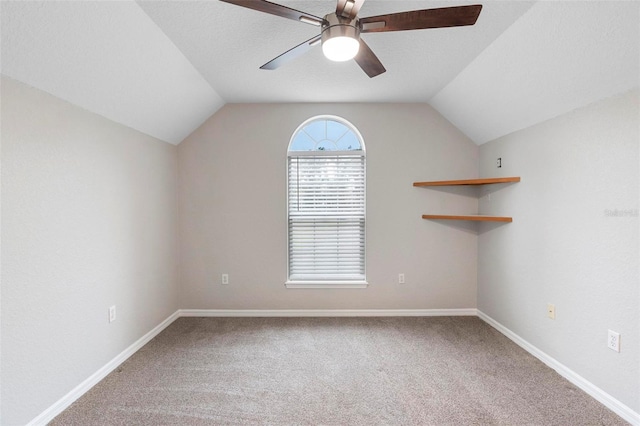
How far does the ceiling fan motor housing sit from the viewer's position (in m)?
1.46

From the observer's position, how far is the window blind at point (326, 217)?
3477mm

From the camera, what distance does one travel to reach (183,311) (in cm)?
345

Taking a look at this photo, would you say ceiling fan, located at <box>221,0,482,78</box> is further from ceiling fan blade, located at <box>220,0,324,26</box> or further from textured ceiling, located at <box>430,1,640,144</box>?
textured ceiling, located at <box>430,1,640,144</box>

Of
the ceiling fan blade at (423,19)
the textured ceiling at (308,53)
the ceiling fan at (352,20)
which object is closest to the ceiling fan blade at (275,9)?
the ceiling fan at (352,20)

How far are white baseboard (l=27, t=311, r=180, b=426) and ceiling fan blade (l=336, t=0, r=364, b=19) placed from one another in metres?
2.79

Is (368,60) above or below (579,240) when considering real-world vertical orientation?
above

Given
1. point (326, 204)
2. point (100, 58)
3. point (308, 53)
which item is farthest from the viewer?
point (326, 204)

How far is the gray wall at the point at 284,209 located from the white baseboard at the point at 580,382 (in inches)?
30.2

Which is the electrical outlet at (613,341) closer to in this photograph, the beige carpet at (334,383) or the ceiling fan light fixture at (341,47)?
the beige carpet at (334,383)

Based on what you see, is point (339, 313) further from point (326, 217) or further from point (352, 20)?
point (352, 20)

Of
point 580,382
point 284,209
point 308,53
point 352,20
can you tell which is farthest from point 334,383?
point 308,53

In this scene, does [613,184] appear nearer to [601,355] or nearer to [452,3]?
[601,355]

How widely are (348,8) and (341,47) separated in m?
0.17

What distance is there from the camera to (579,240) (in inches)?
82.4
